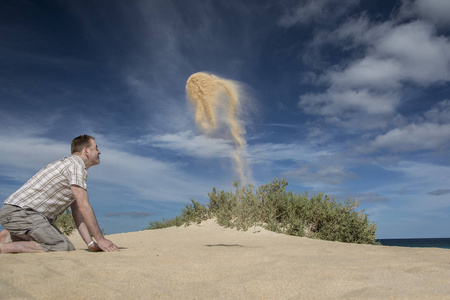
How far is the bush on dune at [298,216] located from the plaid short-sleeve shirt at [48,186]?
472cm

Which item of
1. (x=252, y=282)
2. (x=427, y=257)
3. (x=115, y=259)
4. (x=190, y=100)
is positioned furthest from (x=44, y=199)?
(x=190, y=100)

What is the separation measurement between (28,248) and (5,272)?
4.55ft

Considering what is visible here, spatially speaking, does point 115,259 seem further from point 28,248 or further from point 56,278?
point 28,248

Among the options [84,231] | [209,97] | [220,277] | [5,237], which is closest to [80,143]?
[84,231]

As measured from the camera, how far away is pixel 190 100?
31.5 feet

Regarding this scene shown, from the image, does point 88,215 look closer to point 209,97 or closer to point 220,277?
point 220,277

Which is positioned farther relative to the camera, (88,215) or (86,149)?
(86,149)

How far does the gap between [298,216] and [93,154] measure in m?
5.65

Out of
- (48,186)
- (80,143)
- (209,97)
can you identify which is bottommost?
(48,186)

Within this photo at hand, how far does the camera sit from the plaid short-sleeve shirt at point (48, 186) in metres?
4.22

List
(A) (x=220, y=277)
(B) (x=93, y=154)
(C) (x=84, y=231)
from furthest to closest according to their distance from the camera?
(B) (x=93, y=154), (C) (x=84, y=231), (A) (x=220, y=277)

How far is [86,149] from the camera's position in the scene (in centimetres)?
459

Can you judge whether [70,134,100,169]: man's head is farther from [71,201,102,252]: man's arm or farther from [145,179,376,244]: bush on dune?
[145,179,376,244]: bush on dune

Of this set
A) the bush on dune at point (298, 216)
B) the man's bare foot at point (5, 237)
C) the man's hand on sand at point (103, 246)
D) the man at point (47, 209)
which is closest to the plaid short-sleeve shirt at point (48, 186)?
the man at point (47, 209)
